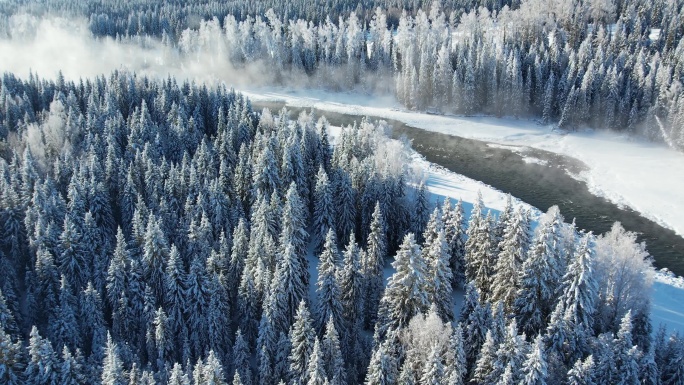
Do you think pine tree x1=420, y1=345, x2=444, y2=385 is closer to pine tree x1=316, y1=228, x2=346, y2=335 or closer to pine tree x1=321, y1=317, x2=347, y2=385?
pine tree x1=321, y1=317, x2=347, y2=385

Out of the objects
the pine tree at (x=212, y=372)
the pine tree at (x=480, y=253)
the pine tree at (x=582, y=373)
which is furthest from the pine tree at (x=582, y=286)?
the pine tree at (x=212, y=372)

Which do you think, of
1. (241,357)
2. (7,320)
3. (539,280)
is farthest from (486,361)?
(7,320)

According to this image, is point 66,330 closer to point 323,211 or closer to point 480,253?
point 323,211

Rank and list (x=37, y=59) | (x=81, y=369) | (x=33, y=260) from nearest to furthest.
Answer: (x=81, y=369) < (x=33, y=260) < (x=37, y=59)

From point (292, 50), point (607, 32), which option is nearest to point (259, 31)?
point (292, 50)

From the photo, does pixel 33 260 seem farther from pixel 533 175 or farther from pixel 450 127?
pixel 450 127

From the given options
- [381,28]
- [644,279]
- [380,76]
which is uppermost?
[381,28]

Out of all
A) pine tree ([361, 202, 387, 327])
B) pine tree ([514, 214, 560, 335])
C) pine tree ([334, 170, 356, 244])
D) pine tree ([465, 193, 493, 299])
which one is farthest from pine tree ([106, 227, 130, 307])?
pine tree ([514, 214, 560, 335])
